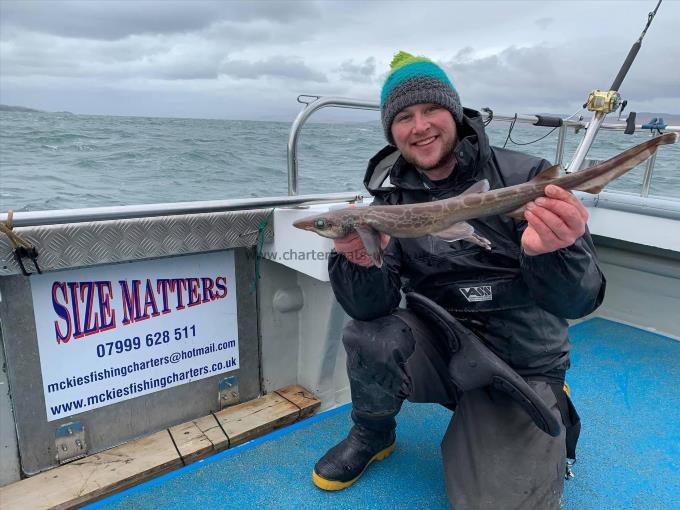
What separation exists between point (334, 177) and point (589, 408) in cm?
1120

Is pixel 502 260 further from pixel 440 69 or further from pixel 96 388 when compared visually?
pixel 96 388

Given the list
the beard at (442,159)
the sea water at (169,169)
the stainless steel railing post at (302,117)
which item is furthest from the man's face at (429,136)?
the sea water at (169,169)

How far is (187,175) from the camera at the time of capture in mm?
16266

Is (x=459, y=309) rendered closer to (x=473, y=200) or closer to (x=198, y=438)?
(x=473, y=200)

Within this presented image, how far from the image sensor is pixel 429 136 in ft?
7.91

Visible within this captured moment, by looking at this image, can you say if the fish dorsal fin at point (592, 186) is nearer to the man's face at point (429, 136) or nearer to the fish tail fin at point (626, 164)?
the fish tail fin at point (626, 164)

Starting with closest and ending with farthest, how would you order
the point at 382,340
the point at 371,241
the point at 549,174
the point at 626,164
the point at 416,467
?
the point at 626,164, the point at 549,174, the point at 371,241, the point at 382,340, the point at 416,467

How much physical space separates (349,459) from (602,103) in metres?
3.46

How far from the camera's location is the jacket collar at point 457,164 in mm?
2307

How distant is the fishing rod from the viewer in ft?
13.0

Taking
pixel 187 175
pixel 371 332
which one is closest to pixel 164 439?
pixel 371 332

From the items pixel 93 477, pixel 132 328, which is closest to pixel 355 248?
pixel 132 328

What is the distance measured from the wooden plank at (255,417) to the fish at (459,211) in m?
1.53

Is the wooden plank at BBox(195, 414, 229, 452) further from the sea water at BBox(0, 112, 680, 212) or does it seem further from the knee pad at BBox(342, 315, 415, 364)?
the sea water at BBox(0, 112, 680, 212)
